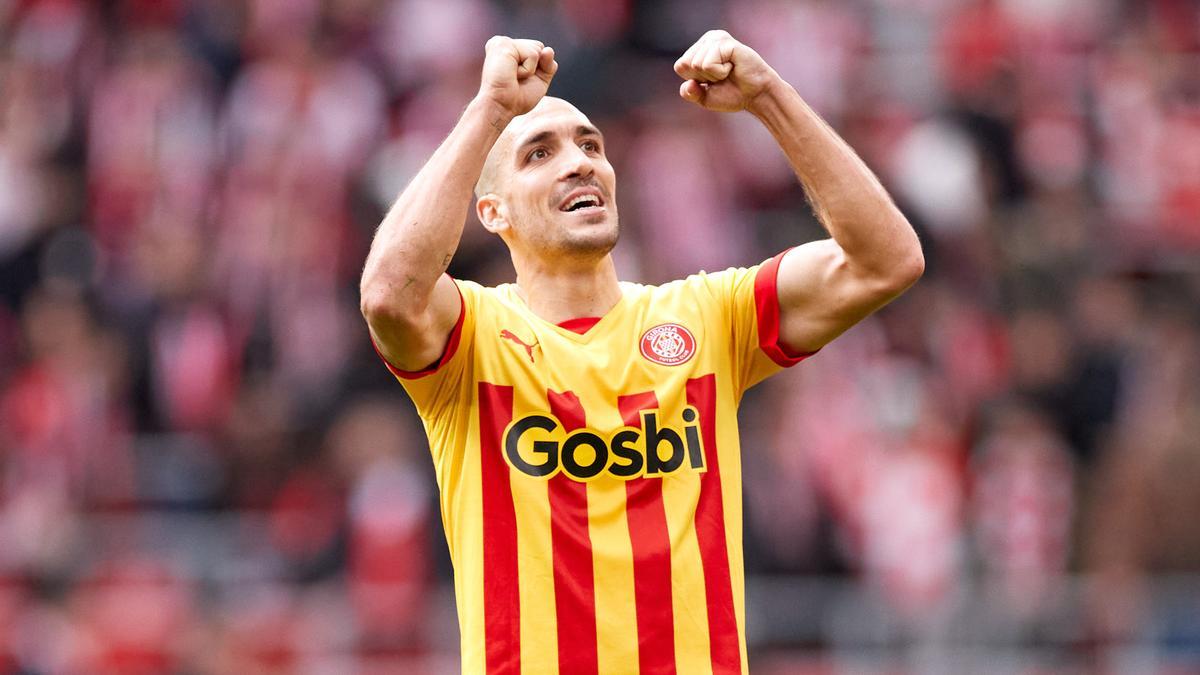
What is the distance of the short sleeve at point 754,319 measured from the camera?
5.89 meters

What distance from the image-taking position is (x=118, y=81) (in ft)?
47.2

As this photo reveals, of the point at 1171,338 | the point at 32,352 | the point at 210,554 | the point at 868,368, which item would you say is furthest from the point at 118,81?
the point at 1171,338

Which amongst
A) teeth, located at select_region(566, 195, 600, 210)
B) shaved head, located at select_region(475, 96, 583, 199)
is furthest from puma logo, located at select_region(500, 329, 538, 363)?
shaved head, located at select_region(475, 96, 583, 199)

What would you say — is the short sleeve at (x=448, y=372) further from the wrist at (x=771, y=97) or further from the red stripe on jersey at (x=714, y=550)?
the wrist at (x=771, y=97)

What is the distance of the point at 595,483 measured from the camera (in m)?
5.60

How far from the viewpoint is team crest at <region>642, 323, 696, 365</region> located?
5.81 metres

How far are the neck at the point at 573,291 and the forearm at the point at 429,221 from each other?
1.98 ft

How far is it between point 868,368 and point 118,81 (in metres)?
6.20

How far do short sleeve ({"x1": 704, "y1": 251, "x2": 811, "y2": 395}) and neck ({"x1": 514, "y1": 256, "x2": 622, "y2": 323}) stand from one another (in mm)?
340

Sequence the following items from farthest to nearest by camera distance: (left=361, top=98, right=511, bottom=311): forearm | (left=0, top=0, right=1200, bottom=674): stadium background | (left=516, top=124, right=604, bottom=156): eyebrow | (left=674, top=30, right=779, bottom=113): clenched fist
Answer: (left=0, top=0, right=1200, bottom=674): stadium background, (left=516, top=124, right=604, bottom=156): eyebrow, (left=674, top=30, right=779, bottom=113): clenched fist, (left=361, top=98, right=511, bottom=311): forearm

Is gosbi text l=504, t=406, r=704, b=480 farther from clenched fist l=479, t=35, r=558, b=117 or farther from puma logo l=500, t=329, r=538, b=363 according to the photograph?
clenched fist l=479, t=35, r=558, b=117

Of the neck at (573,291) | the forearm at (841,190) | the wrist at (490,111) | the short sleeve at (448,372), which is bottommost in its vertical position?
the short sleeve at (448,372)

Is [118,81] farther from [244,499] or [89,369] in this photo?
[244,499]

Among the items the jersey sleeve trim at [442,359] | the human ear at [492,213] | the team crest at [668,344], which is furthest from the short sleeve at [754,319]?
the jersey sleeve trim at [442,359]
